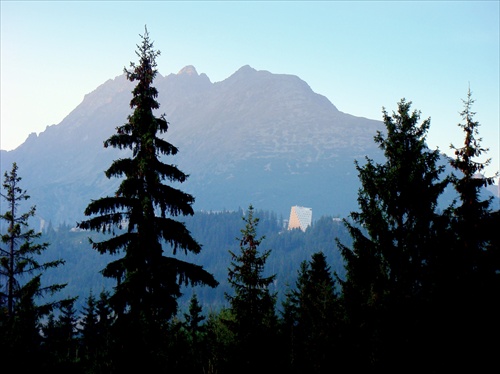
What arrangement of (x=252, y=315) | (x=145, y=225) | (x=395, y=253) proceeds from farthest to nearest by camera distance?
(x=252, y=315), (x=395, y=253), (x=145, y=225)

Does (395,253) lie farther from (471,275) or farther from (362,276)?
(471,275)

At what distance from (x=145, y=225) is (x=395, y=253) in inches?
363

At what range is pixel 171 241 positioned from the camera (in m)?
17.0

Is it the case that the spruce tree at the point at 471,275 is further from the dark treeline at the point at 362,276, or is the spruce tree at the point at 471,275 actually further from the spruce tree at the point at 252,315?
the spruce tree at the point at 252,315

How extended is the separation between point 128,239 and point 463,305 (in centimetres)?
1270

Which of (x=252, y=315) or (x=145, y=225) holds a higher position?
(x=145, y=225)

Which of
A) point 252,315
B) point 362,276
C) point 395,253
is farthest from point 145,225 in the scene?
point 395,253

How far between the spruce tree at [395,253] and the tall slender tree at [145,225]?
18.6ft

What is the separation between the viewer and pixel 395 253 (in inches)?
695

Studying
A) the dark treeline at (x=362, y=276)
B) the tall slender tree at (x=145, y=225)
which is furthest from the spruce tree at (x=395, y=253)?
the tall slender tree at (x=145, y=225)

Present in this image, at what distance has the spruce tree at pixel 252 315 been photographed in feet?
56.9

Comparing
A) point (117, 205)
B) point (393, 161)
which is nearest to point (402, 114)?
point (393, 161)

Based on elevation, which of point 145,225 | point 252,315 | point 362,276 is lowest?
point 252,315

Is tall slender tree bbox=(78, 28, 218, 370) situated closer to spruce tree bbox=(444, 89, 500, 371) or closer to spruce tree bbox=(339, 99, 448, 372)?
spruce tree bbox=(339, 99, 448, 372)
